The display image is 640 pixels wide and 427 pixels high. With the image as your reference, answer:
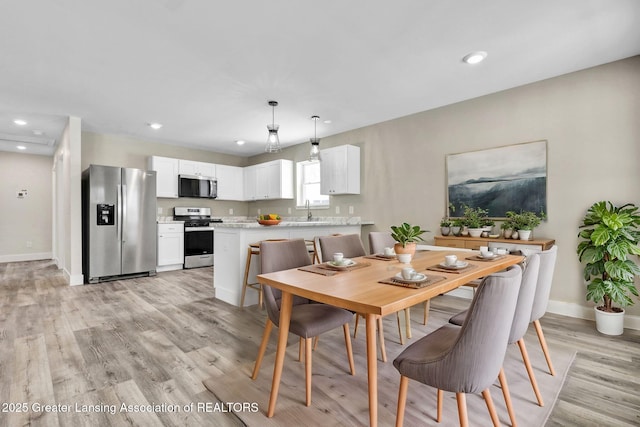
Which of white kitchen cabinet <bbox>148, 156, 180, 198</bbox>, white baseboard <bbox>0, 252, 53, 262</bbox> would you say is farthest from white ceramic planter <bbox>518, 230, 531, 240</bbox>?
white baseboard <bbox>0, 252, 53, 262</bbox>

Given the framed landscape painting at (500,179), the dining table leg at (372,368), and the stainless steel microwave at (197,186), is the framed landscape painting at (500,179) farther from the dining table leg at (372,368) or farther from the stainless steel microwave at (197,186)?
the stainless steel microwave at (197,186)

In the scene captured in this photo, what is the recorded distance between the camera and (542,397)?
1770mm

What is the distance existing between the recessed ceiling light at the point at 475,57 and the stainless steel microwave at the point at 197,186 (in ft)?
16.6

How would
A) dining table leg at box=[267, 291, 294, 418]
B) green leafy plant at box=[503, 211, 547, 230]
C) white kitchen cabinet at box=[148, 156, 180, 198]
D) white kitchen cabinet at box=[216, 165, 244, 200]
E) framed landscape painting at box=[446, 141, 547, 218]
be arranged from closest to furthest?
dining table leg at box=[267, 291, 294, 418] < green leafy plant at box=[503, 211, 547, 230] < framed landscape painting at box=[446, 141, 547, 218] < white kitchen cabinet at box=[148, 156, 180, 198] < white kitchen cabinet at box=[216, 165, 244, 200]

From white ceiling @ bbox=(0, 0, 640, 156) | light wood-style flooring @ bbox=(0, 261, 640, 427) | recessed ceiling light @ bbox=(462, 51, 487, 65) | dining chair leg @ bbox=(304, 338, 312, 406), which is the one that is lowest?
light wood-style flooring @ bbox=(0, 261, 640, 427)

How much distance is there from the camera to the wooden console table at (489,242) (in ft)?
10.0

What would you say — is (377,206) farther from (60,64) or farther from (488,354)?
(60,64)

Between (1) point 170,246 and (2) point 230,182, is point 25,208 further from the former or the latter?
(2) point 230,182

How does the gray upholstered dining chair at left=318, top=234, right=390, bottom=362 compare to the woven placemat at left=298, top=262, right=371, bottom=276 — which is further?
the gray upholstered dining chair at left=318, top=234, right=390, bottom=362

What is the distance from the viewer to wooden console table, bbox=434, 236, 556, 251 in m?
3.05

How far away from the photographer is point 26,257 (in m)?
6.86

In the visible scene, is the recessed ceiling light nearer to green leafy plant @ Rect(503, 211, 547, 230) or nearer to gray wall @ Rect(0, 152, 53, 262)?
green leafy plant @ Rect(503, 211, 547, 230)

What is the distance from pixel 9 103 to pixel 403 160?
16.8ft

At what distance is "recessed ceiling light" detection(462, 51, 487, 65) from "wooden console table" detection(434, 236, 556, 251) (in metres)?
1.77
